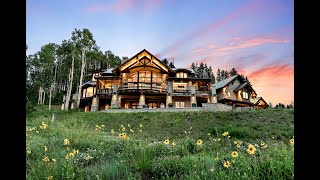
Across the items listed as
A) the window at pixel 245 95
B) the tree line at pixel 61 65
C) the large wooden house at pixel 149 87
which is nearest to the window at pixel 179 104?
the large wooden house at pixel 149 87

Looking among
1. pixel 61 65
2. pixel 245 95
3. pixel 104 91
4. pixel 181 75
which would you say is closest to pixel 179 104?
pixel 181 75

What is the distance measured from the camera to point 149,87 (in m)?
37.5

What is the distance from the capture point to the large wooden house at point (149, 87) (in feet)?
122

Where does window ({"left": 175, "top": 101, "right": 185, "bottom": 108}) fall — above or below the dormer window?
below

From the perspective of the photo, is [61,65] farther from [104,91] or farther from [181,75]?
[181,75]

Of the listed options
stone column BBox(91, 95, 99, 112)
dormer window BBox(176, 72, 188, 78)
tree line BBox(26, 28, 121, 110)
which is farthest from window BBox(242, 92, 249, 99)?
tree line BBox(26, 28, 121, 110)

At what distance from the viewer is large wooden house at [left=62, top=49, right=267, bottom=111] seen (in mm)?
37062

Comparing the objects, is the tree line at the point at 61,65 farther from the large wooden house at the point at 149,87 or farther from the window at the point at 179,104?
the window at the point at 179,104

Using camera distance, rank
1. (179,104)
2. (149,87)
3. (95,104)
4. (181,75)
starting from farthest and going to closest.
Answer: (181,75) < (179,104) < (95,104) < (149,87)

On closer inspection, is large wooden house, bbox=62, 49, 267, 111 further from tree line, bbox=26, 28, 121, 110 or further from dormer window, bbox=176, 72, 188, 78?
tree line, bbox=26, 28, 121, 110
